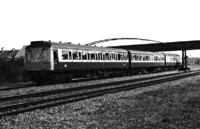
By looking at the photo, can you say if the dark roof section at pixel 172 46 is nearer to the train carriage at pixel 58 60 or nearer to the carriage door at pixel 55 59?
the train carriage at pixel 58 60

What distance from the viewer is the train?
20.8m

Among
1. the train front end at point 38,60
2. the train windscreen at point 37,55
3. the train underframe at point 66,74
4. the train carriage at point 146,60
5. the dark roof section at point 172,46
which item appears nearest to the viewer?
the train front end at point 38,60

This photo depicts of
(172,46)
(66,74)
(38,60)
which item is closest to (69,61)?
(66,74)

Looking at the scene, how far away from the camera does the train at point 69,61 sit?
20.8 m

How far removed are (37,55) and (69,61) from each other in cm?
233

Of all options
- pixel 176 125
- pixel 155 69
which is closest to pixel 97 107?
pixel 176 125

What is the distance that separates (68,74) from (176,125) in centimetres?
1542

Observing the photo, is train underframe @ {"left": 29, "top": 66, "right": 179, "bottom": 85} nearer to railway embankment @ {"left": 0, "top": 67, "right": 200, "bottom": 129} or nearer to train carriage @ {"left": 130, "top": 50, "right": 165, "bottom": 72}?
train carriage @ {"left": 130, "top": 50, "right": 165, "bottom": 72}

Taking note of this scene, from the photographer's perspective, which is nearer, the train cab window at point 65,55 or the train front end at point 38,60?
the train front end at point 38,60

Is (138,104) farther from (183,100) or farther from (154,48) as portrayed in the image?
(154,48)

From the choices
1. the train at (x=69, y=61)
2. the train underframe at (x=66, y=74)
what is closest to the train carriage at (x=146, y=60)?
the train at (x=69, y=61)

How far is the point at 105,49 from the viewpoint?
2852 centimetres

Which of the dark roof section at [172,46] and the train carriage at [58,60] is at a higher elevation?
the dark roof section at [172,46]

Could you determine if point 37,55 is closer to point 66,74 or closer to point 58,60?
point 58,60
